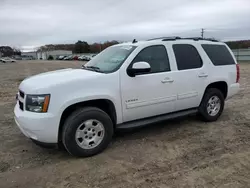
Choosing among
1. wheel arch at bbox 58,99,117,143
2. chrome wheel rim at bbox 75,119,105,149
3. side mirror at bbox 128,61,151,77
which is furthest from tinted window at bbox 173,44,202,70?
chrome wheel rim at bbox 75,119,105,149

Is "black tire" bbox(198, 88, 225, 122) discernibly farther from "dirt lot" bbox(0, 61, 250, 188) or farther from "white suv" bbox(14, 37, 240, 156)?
"dirt lot" bbox(0, 61, 250, 188)

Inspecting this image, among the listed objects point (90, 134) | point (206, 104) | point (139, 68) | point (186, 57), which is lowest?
point (90, 134)

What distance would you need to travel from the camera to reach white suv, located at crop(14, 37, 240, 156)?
3.72 meters

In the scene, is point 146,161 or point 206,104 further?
point 206,104

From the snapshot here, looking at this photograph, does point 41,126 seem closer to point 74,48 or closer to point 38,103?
point 38,103

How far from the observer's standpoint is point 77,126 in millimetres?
3818

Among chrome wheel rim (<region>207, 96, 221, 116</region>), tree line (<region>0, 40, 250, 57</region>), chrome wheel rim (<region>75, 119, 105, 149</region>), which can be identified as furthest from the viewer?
tree line (<region>0, 40, 250, 57</region>)

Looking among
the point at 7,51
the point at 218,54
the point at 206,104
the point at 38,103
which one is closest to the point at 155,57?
the point at 206,104

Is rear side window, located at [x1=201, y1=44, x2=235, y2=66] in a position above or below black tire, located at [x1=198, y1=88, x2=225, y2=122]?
above

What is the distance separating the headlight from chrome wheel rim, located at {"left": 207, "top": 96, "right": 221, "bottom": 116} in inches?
139

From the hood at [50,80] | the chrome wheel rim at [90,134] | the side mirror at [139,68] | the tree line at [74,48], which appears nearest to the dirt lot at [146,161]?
the chrome wheel rim at [90,134]

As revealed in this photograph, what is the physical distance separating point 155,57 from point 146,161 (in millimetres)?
1978

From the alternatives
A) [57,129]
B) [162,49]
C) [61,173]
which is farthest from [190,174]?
[162,49]

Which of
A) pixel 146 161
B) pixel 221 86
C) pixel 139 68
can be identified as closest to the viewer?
pixel 146 161
